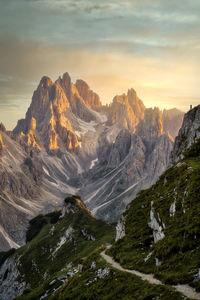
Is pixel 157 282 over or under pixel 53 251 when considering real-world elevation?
over

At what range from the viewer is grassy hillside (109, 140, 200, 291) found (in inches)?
1211

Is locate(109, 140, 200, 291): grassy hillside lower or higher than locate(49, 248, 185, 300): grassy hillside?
higher

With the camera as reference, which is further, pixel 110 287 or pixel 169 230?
pixel 169 230

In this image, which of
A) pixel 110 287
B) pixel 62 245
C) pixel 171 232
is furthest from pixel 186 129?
pixel 110 287

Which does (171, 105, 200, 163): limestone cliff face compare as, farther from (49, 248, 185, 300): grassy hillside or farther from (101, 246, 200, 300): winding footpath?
(101, 246, 200, 300): winding footpath

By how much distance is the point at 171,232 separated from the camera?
36062 millimetres

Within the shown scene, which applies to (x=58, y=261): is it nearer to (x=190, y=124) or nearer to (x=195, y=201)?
(x=190, y=124)

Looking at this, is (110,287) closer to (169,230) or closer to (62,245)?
(169,230)

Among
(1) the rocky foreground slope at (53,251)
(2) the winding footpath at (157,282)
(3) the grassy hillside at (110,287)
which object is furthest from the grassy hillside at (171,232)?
(1) the rocky foreground slope at (53,251)

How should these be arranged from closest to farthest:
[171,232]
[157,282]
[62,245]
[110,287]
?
[157,282] → [110,287] → [171,232] → [62,245]

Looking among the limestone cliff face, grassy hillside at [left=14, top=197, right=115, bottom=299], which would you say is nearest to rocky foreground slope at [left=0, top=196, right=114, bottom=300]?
grassy hillside at [left=14, top=197, right=115, bottom=299]

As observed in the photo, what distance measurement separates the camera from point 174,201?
41531 mm

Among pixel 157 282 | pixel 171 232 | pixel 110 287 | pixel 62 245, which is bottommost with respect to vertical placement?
pixel 62 245

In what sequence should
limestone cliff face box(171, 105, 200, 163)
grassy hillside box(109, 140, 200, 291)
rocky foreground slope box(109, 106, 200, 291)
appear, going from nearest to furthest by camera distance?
grassy hillside box(109, 140, 200, 291) < rocky foreground slope box(109, 106, 200, 291) < limestone cliff face box(171, 105, 200, 163)
